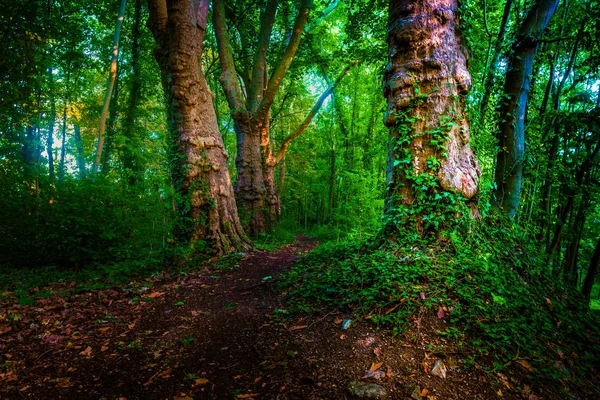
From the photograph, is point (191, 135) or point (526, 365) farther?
point (191, 135)

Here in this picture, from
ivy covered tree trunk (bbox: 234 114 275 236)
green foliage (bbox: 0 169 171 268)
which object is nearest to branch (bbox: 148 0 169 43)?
ivy covered tree trunk (bbox: 234 114 275 236)

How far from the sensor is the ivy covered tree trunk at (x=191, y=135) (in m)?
5.70

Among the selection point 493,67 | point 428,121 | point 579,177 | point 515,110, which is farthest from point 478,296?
point 579,177

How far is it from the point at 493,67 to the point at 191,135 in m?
5.67

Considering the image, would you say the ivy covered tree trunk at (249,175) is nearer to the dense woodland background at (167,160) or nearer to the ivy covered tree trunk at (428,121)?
the dense woodland background at (167,160)

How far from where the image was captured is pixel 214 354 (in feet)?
8.00

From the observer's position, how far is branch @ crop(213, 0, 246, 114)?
8.17m

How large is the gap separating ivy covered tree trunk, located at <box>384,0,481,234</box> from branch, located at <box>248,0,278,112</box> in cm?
646

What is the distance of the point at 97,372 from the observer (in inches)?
89.4

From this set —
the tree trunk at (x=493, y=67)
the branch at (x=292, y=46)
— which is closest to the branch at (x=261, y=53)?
the branch at (x=292, y=46)

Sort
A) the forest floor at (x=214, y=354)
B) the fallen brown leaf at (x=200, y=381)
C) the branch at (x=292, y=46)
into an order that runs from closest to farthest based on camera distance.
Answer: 1. the forest floor at (x=214, y=354)
2. the fallen brown leaf at (x=200, y=381)
3. the branch at (x=292, y=46)

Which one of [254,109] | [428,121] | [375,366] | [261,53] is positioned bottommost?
[375,366]

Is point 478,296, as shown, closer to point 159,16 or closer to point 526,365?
point 526,365

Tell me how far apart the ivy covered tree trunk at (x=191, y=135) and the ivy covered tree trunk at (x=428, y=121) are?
151 inches
